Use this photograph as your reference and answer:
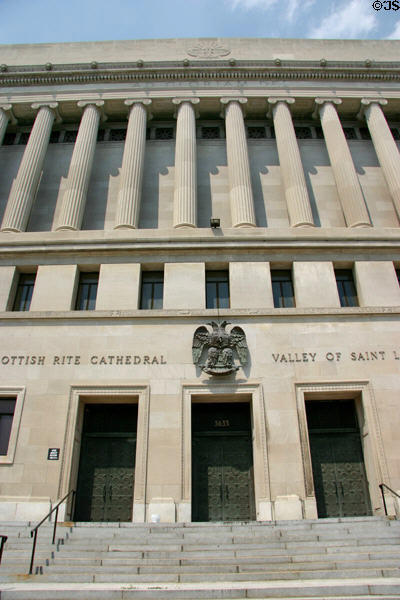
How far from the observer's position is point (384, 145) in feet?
79.8

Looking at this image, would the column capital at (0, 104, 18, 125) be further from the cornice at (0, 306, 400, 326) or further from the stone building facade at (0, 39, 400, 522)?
the cornice at (0, 306, 400, 326)

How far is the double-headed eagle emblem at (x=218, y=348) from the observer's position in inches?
675

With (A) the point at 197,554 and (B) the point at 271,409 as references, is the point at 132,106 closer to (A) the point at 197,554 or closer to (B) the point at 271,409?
(B) the point at 271,409

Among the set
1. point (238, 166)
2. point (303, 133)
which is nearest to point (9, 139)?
point (238, 166)

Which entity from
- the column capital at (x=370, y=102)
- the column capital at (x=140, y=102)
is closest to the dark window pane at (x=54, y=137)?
the column capital at (x=140, y=102)

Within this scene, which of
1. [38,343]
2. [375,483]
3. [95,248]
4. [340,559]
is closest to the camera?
[340,559]

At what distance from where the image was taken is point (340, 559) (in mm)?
10172

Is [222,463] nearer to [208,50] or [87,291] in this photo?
[87,291]

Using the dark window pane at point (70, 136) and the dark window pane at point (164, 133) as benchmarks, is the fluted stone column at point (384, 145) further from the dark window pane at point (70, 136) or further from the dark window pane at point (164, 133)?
the dark window pane at point (70, 136)

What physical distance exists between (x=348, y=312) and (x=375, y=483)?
661 centimetres

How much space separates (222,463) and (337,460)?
4.46 meters

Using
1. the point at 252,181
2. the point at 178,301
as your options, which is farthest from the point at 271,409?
the point at 252,181

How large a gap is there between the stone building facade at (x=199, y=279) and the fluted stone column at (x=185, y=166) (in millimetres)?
125

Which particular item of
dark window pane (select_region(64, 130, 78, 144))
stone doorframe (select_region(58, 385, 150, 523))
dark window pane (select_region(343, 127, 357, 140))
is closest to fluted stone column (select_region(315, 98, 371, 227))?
dark window pane (select_region(343, 127, 357, 140))
